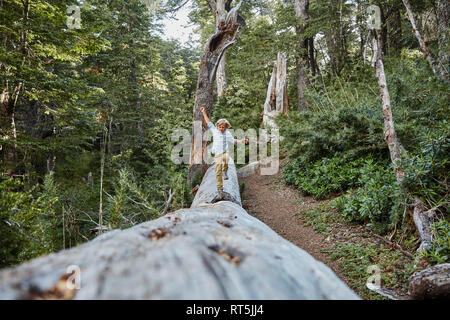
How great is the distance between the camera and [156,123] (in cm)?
1416

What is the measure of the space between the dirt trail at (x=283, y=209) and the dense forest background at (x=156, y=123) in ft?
1.72

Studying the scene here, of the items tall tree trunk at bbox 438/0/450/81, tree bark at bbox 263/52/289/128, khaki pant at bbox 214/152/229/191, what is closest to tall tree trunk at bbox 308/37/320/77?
tree bark at bbox 263/52/289/128

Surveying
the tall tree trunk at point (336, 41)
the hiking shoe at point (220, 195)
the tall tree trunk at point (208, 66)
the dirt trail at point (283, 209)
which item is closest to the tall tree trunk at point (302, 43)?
the tall tree trunk at point (336, 41)

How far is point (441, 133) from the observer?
397cm

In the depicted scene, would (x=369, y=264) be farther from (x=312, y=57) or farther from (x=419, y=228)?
(x=312, y=57)

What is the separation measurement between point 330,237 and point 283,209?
2.11 m

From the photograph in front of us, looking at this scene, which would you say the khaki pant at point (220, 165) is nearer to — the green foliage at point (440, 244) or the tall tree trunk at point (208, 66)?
the tall tree trunk at point (208, 66)

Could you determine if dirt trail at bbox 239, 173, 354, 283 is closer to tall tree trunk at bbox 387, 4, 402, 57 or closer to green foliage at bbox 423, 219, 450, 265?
green foliage at bbox 423, 219, 450, 265

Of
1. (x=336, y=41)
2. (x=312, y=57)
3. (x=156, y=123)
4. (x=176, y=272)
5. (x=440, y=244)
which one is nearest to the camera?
(x=176, y=272)

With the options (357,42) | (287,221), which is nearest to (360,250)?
(287,221)

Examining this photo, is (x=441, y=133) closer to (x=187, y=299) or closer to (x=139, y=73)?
(x=187, y=299)

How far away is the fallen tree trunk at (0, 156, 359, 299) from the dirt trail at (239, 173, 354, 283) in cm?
262

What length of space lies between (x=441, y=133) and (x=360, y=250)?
2350 mm

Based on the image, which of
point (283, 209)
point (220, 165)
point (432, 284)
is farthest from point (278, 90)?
point (432, 284)
